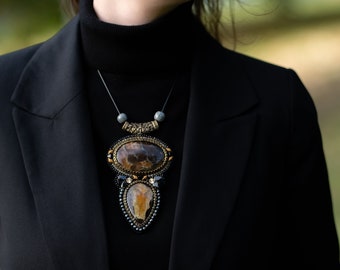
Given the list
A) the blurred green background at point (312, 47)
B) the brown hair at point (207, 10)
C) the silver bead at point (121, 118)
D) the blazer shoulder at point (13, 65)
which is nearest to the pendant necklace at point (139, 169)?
A: the silver bead at point (121, 118)

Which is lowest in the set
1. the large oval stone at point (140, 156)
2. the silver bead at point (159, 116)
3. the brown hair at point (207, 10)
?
the large oval stone at point (140, 156)

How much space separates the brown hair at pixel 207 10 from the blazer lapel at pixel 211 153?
155mm

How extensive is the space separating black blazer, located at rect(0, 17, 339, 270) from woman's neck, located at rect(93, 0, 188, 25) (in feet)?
0.31

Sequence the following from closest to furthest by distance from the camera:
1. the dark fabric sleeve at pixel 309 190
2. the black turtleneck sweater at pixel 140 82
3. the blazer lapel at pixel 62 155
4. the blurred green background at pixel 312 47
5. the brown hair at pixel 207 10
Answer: the blazer lapel at pixel 62 155 → the black turtleneck sweater at pixel 140 82 → the dark fabric sleeve at pixel 309 190 → the brown hair at pixel 207 10 → the blurred green background at pixel 312 47

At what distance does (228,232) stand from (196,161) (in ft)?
0.55

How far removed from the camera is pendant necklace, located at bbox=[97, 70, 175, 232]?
2.01 meters

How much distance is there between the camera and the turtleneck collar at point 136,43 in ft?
6.81

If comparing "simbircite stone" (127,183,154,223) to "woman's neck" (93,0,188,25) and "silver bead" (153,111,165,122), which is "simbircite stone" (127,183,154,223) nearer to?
"silver bead" (153,111,165,122)

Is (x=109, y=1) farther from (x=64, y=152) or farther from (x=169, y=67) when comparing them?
(x=64, y=152)

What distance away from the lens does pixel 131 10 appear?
2.07m

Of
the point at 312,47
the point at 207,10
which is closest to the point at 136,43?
the point at 207,10

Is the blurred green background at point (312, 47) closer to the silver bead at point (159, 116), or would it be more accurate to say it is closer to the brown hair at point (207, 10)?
the brown hair at point (207, 10)

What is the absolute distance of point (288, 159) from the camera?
83.7 inches

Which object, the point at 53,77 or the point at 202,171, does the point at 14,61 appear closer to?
the point at 53,77
